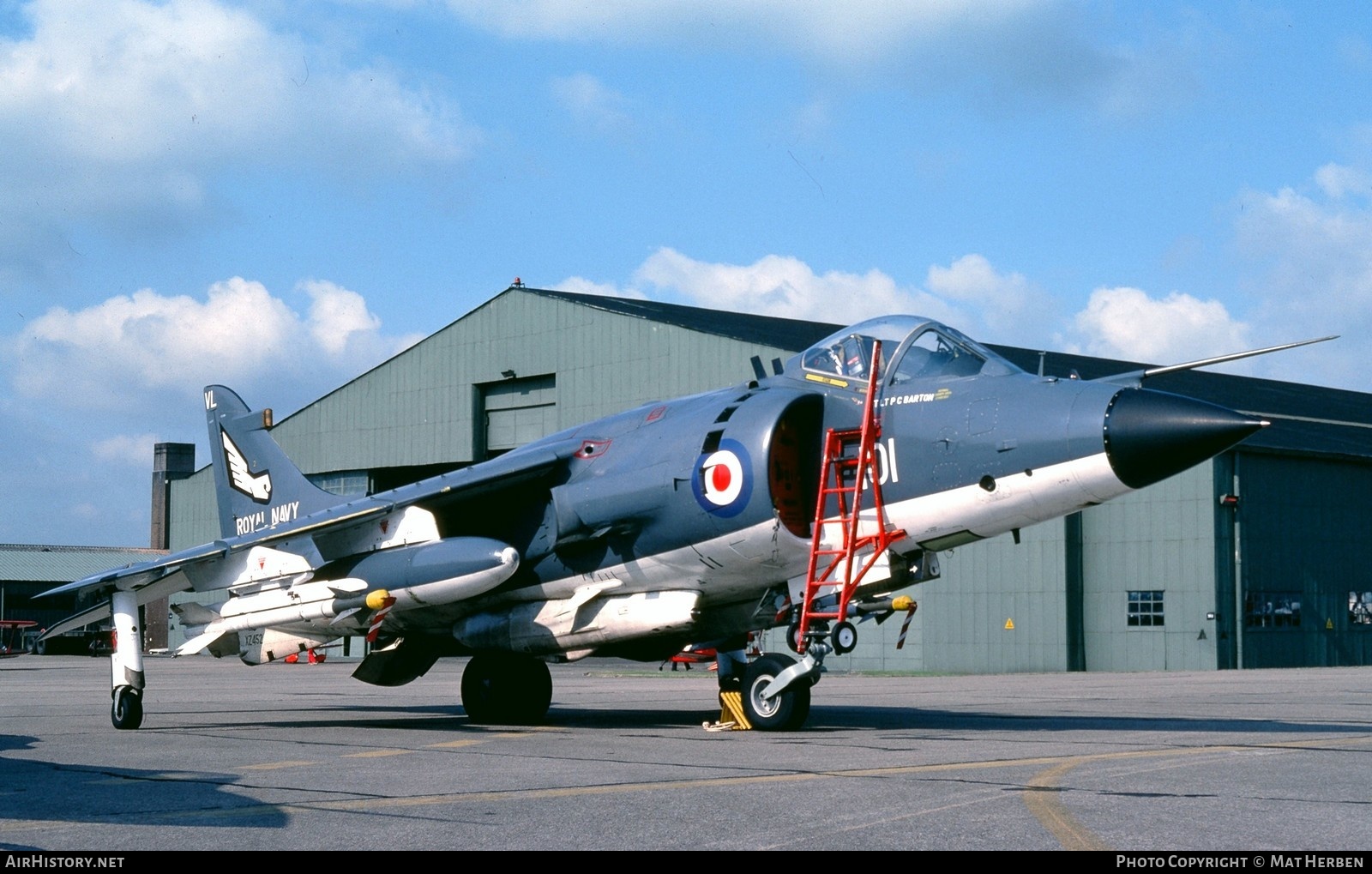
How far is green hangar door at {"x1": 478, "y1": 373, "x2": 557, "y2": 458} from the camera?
1569 inches

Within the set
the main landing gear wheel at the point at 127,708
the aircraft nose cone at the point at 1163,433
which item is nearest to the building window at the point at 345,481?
the main landing gear wheel at the point at 127,708

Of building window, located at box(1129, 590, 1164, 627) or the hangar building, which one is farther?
building window, located at box(1129, 590, 1164, 627)

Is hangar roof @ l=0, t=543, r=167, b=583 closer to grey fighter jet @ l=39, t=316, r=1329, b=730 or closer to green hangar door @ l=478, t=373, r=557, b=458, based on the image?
green hangar door @ l=478, t=373, r=557, b=458

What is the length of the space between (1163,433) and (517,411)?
31164 mm

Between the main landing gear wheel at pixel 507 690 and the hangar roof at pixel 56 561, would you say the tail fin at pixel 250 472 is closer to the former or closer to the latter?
the main landing gear wheel at pixel 507 690

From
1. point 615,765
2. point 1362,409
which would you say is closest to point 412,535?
point 615,765

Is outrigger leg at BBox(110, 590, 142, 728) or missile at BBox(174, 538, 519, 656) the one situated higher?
missile at BBox(174, 538, 519, 656)

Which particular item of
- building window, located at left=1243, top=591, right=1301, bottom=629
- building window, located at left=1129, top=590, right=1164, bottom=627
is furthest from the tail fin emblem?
building window, located at left=1243, top=591, right=1301, bottom=629

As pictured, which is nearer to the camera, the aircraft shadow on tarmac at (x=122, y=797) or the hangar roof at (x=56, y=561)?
the aircraft shadow on tarmac at (x=122, y=797)

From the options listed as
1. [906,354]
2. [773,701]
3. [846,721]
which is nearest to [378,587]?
[773,701]

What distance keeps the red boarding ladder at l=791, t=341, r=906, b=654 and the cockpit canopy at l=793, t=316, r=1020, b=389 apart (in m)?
0.16

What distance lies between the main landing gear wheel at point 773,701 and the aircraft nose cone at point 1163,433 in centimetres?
344

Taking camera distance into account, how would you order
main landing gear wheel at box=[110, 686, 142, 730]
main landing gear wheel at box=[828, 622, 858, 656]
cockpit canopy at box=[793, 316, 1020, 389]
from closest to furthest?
main landing gear wheel at box=[828, 622, 858, 656]
cockpit canopy at box=[793, 316, 1020, 389]
main landing gear wheel at box=[110, 686, 142, 730]

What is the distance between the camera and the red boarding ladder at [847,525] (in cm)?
1216
